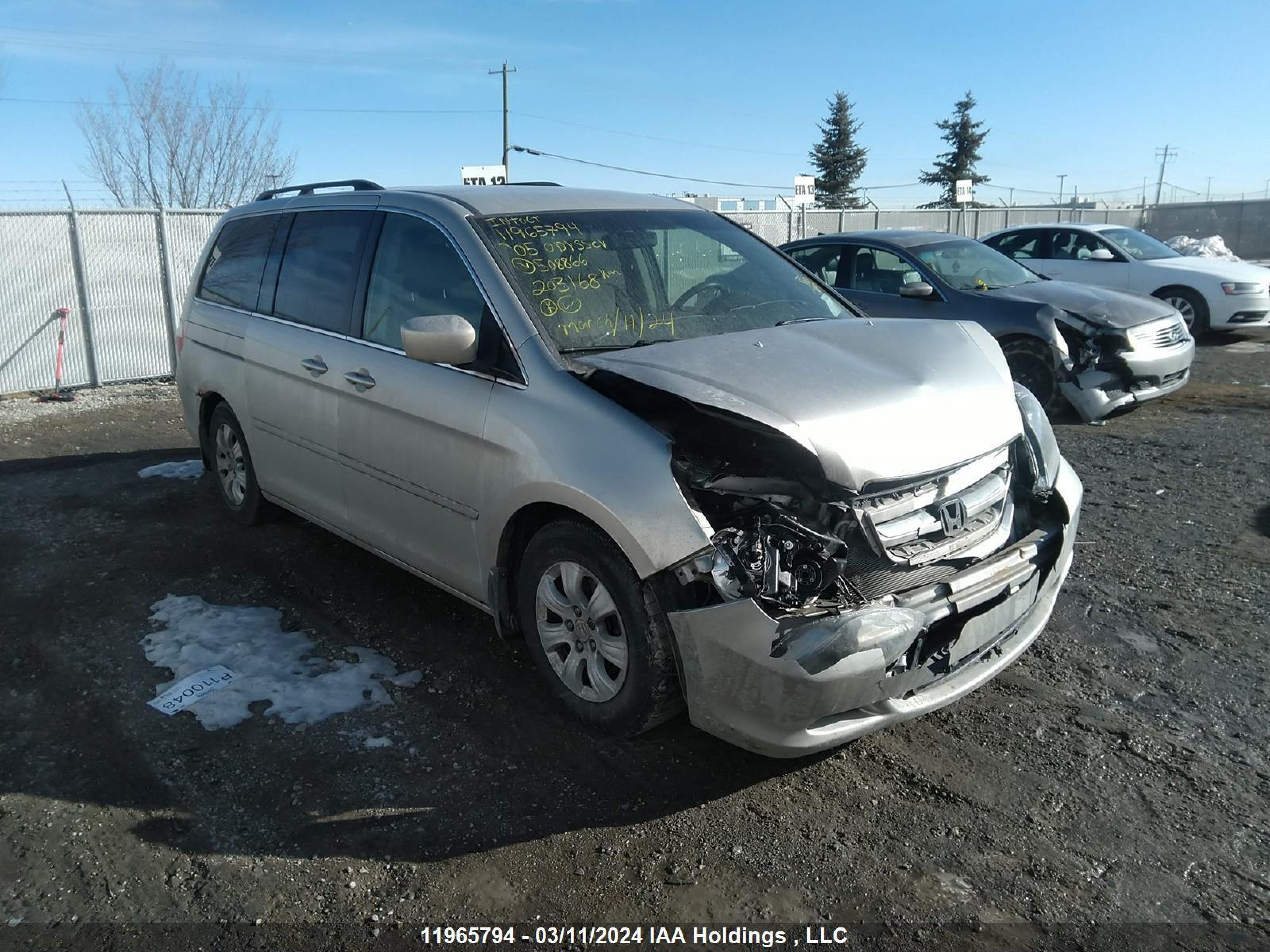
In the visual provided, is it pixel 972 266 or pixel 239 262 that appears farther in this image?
pixel 972 266

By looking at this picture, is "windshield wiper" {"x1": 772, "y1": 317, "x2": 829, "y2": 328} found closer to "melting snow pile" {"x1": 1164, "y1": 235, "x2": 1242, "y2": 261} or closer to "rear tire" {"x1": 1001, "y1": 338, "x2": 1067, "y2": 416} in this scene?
"rear tire" {"x1": 1001, "y1": 338, "x2": 1067, "y2": 416}

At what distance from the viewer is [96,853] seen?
304 cm

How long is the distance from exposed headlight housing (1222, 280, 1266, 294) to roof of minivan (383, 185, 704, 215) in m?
11.1

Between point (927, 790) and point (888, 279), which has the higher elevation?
point (888, 279)

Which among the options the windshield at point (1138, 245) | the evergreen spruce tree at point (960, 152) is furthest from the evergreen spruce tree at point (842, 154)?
the windshield at point (1138, 245)

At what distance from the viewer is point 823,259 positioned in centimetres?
981

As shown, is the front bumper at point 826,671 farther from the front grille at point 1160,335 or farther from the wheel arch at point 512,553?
the front grille at point 1160,335

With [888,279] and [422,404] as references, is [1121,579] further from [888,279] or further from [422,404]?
[888,279]

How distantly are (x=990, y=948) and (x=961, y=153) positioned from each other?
2298 inches

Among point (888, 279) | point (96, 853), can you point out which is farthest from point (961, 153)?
point (96, 853)

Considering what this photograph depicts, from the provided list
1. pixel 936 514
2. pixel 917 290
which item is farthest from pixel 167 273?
pixel 936 514

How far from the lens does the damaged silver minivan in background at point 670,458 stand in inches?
119

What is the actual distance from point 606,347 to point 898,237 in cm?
674

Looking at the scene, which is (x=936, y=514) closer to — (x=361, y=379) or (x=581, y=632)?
(x=581, y=632)
